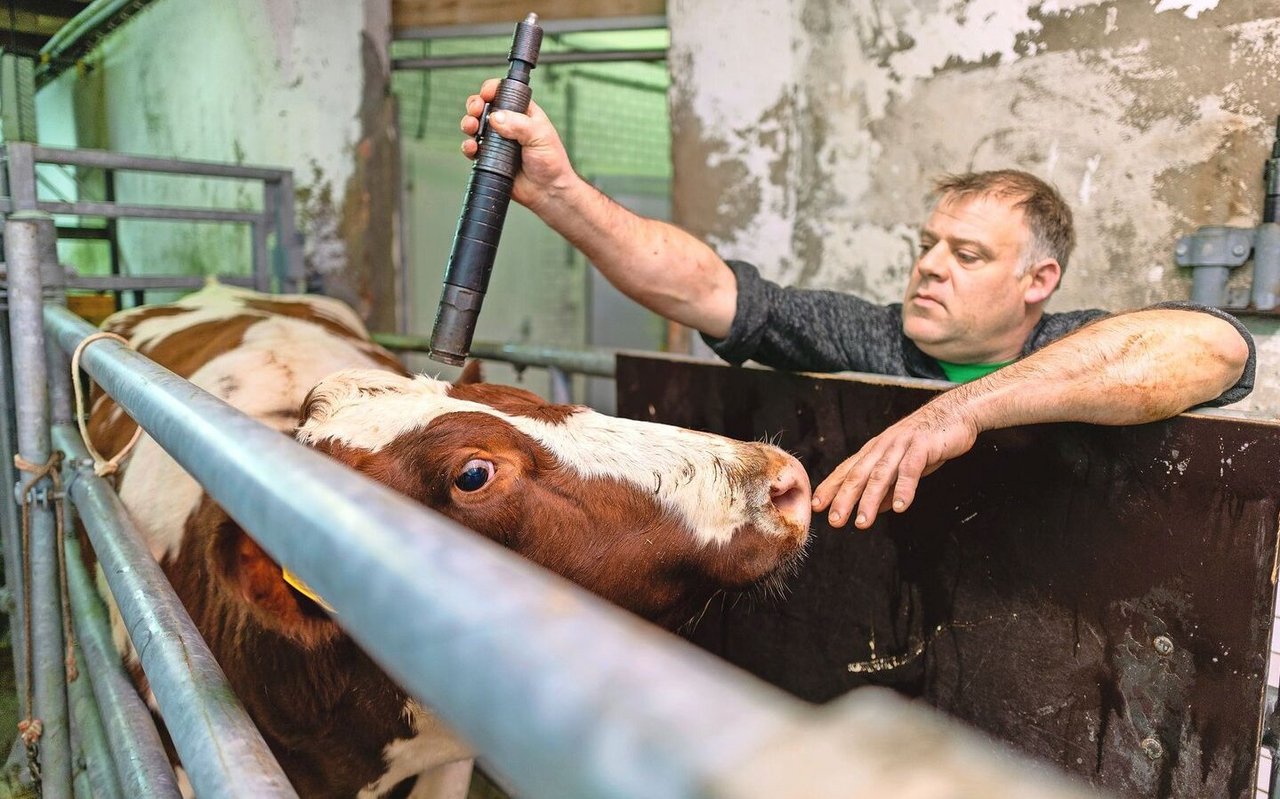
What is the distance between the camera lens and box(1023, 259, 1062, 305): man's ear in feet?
7.28

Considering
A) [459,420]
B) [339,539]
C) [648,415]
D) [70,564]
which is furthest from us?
[648,415]

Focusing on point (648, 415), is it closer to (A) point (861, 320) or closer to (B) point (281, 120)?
(A) point (861, 320)

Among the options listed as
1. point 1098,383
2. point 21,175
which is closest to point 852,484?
point 1098,383

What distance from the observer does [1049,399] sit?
1436 mm

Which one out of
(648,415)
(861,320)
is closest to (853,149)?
(861,320)

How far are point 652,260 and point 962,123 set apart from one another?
185 centimetres

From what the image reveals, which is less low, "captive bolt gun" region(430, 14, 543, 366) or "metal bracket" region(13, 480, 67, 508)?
"captive bolt gun" region(430, 14, 543, 366)

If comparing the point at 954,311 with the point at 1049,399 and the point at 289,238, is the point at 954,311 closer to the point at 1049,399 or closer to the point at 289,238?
the point at 1049,399

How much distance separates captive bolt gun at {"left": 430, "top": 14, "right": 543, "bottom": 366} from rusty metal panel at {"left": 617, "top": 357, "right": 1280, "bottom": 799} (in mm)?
697

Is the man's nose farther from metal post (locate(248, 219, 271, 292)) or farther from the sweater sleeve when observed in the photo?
metal post (locate(248, 219, 271, 292))

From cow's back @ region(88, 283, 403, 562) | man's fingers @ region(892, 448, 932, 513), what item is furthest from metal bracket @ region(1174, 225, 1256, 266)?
cow's back @ region(88, 283, 403, 562)

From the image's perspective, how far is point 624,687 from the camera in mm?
299

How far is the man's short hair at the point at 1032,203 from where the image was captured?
2.19m

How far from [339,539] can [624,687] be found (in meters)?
0.19
